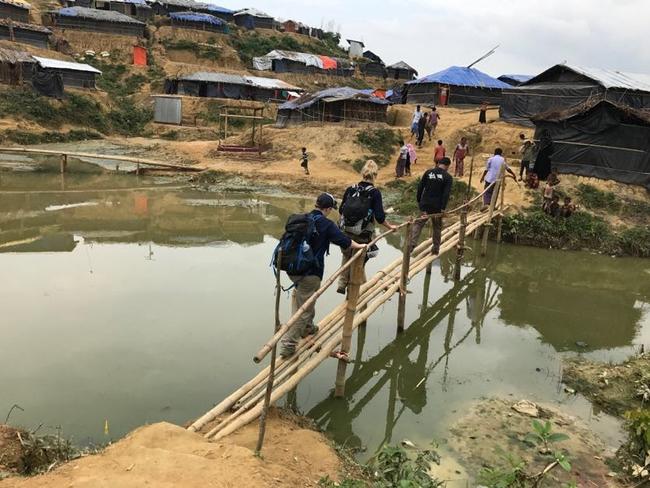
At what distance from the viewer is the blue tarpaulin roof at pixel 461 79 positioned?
90.5 ft

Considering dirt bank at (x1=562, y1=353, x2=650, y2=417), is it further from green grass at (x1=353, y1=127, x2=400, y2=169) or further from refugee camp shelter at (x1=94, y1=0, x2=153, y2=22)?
refugee camp shelter at (x1=94, y1=0, x2=153, y2=22)

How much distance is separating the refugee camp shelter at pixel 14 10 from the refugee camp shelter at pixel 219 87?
47.8 feet

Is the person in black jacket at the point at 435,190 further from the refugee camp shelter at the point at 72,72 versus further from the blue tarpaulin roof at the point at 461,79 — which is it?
the refugee camp shelter at the point at 72,72

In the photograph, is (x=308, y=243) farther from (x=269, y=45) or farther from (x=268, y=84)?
(x=269, y=45)

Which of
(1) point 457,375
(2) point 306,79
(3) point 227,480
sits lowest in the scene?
(1) point 457,375

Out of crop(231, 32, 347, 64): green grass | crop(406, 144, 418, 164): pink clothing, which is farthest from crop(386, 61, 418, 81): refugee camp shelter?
crop(406, 144, 418, 164): pink clothing

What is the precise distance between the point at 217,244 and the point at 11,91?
2279 cm

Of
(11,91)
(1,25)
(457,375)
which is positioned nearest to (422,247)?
(457,375)

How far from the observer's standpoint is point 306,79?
153 ft

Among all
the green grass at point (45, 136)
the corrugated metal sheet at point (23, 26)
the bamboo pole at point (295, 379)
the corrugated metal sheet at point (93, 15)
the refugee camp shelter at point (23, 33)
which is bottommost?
the bamboo pole at point (295, 379)

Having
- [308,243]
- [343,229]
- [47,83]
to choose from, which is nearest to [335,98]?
[47,83]

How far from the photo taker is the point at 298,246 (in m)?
4.83

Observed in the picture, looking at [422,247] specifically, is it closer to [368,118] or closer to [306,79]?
[368,118]

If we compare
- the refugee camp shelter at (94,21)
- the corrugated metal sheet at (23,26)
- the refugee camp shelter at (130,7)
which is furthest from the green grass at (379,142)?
the refugee camp shelter at (130,7)
